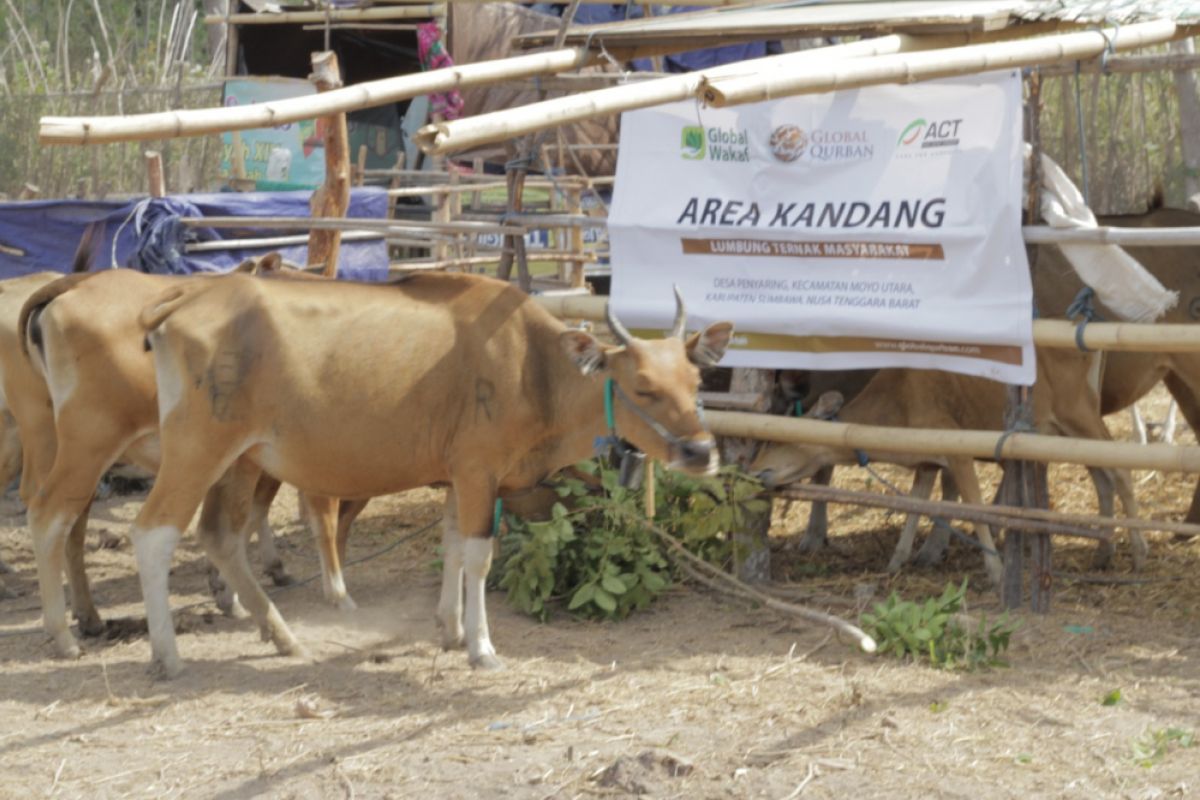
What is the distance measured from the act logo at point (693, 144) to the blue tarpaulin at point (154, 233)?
3459 millimetres

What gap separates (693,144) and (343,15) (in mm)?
9772

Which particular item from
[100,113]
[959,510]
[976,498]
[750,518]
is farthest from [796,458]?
[100,113]

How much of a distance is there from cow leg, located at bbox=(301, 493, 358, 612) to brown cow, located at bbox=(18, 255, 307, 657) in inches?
39.7

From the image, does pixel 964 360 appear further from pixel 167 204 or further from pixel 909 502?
pixel 167 204

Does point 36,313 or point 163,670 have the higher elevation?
point 36,313

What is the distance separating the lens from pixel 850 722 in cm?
627

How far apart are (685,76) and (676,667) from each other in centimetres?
267

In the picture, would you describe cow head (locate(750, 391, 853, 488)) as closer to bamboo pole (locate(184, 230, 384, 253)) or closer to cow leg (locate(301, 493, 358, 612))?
cow leg (locate(301, 493, 358, 612))

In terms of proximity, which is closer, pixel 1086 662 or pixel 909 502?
pixel 1086 662

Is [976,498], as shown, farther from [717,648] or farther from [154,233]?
[154,233]

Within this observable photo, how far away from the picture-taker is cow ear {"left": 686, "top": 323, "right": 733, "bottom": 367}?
7020 mm

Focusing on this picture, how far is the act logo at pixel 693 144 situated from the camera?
8.24m

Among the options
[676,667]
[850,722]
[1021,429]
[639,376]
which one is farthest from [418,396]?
[1021,429]

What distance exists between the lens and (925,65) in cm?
637
